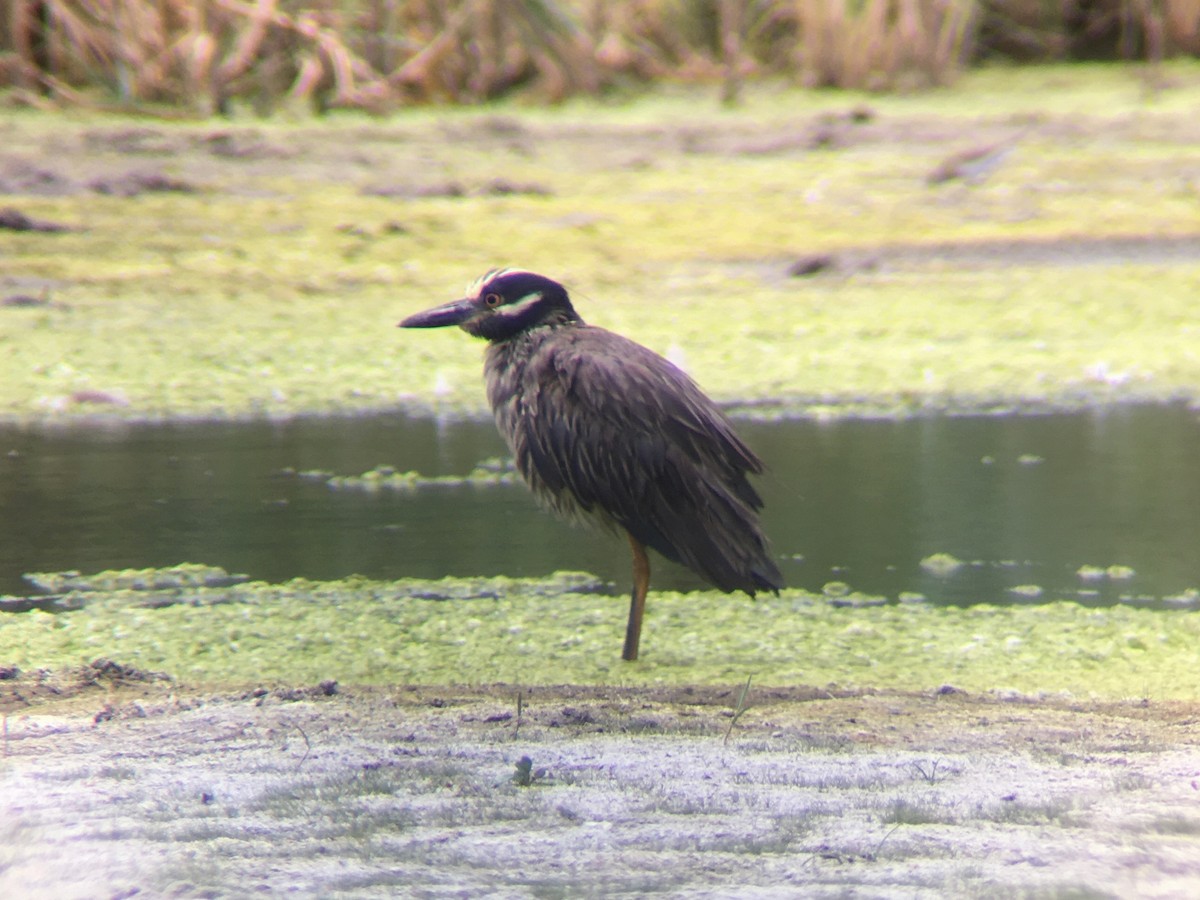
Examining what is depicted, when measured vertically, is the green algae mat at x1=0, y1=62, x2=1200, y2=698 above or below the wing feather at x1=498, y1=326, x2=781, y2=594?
below

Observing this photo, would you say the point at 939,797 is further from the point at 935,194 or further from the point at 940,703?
the point at 935,194

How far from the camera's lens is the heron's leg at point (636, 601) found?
176 inches

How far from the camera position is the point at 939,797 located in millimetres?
3248

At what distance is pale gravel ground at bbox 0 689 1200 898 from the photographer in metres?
2.84

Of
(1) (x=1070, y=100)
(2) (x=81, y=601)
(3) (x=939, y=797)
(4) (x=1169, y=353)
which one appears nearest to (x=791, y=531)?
(2) (x=81, y=601)

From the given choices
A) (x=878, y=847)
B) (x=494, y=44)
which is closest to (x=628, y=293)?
(x=494, y=44)

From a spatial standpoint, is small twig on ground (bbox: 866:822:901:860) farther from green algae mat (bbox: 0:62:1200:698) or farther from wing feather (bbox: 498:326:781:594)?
wing feather (bbox: 498:326:781:594)

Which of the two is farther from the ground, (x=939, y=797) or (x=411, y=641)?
(x=939, y=797)

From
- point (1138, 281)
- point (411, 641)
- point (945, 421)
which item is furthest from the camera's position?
point (1138, 281)

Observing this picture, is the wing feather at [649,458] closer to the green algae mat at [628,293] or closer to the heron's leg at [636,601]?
the heron's leg at [636,601]

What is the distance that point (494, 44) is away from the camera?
13562 millimetres

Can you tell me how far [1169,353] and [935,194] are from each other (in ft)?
10.5

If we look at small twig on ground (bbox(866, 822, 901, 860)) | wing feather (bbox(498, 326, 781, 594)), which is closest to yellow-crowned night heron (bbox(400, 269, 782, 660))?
wing feather (bbox(498, 326, 781, 594))

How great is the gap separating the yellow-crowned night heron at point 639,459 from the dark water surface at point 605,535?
305mm
